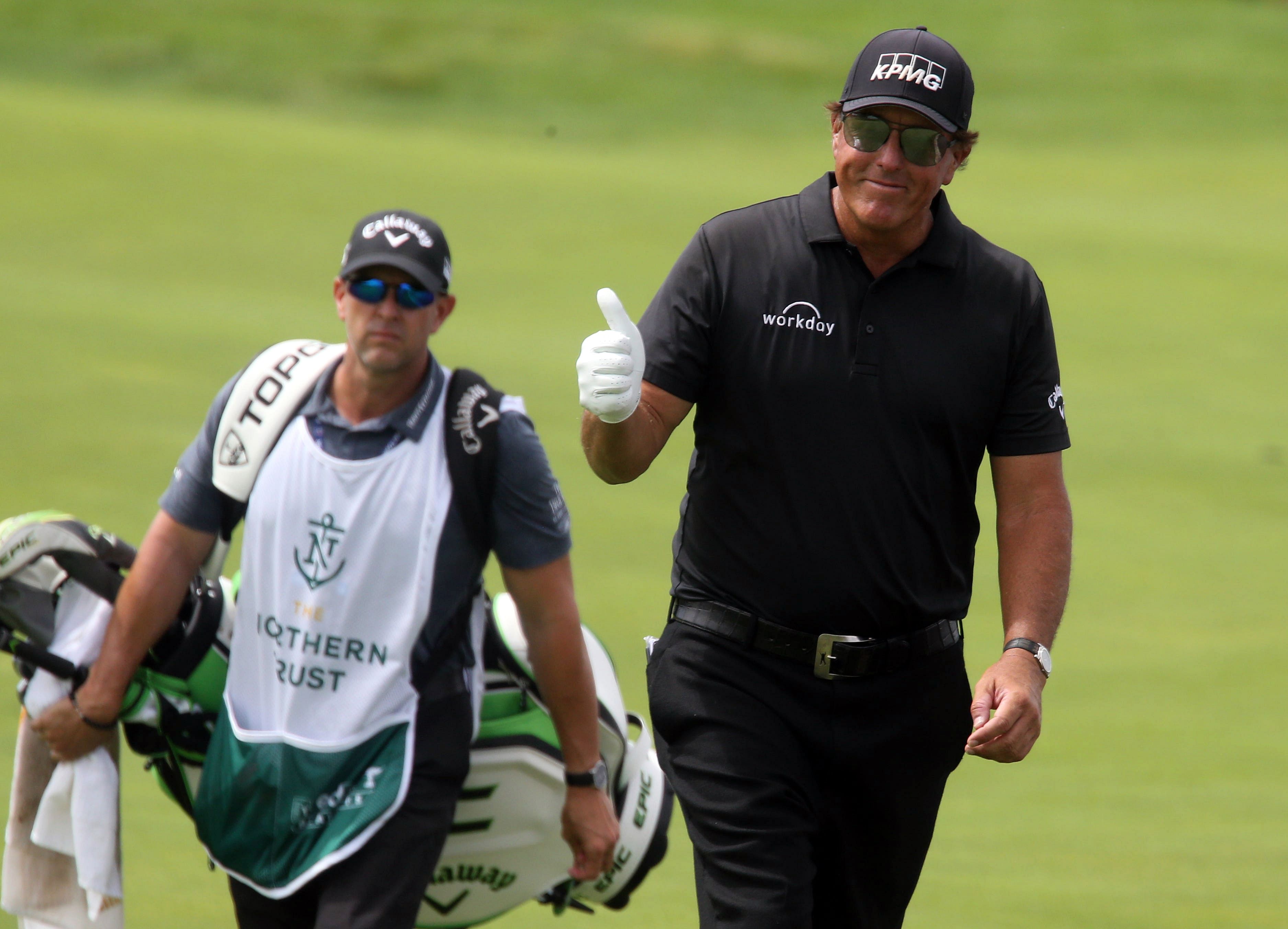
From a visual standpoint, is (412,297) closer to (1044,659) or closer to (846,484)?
(846,484)


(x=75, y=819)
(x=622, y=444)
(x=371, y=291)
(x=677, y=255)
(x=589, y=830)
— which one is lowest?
(x=75, y=819)

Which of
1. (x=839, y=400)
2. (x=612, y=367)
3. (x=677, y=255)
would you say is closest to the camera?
(x=612, y=367)

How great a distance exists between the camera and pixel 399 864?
4488 millimetres

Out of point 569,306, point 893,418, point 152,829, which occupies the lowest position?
point 152,829

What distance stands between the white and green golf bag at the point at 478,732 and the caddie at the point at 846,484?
0.58m

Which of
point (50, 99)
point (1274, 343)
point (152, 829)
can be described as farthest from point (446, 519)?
point (50, 99)

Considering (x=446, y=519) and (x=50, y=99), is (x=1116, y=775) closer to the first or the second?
(x=446, y=519)

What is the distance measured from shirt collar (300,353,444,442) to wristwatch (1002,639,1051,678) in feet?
4.55

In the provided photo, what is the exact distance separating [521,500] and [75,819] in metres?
1.29

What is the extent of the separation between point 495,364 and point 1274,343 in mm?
7125

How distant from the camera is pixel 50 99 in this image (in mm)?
25672

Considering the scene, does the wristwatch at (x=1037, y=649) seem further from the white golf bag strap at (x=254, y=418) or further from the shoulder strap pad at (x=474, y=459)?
the white golf bag strap at (x=254, y=418)

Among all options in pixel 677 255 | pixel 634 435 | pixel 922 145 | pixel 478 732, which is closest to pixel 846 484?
pixel 634 435

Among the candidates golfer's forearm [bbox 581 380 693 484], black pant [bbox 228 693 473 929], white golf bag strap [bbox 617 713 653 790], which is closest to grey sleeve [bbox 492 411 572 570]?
golfer's forearm [bbox 581 380 693 484]
